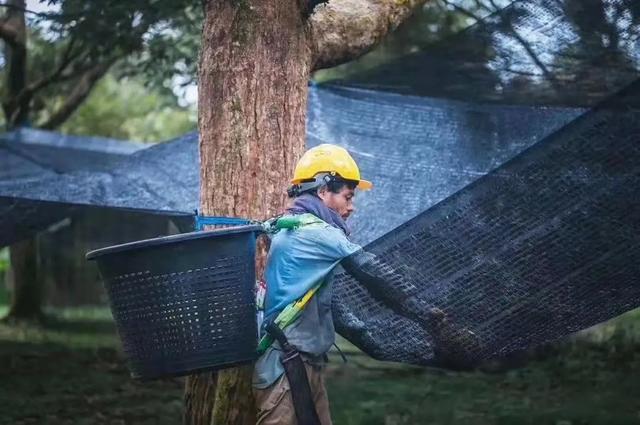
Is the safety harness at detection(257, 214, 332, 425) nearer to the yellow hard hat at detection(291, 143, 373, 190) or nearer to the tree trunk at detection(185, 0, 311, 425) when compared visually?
the yellow hard hat at detection(291, 143, 373, 190)

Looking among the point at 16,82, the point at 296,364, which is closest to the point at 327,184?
the point at 296,364

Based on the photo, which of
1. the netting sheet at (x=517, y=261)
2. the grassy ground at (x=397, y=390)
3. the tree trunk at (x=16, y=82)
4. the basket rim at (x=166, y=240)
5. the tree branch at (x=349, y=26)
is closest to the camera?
the basket rim at (x=166, y=240)

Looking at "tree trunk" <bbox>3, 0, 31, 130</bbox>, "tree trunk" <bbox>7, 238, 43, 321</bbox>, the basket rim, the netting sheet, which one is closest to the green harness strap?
the basket rim

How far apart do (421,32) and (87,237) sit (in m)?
6.08

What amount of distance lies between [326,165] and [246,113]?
2.41ft

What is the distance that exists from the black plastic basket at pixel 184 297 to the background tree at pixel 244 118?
0.70 meters

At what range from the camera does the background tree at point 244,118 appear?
3.99m

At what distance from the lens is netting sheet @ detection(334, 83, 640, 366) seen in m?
3.84

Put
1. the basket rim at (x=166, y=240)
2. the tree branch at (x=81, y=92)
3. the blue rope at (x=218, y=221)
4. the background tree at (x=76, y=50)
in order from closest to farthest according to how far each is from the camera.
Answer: the basket rim at (x=166, y=240) < the blue rope at (x=218, y=221) < the background tree at (x=76, y=50) < the tree branch at (x=81, y=92)

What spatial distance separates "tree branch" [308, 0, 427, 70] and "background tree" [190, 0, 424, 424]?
0.31 metres

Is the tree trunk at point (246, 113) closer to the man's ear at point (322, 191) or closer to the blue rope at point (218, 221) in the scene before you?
the blue rope at point (218, 221)

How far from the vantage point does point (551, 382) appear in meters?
7.59

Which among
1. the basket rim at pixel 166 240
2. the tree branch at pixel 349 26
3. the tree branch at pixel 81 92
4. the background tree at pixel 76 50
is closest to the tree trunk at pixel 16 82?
the background tree at pixel 76 50

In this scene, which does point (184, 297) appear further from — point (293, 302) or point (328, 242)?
point (328, 242)
